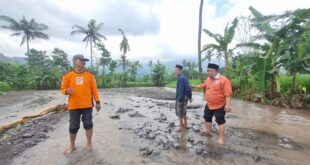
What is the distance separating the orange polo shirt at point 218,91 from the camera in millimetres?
5215

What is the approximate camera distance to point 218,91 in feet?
17.5

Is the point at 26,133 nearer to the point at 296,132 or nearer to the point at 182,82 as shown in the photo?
the point at 182,82

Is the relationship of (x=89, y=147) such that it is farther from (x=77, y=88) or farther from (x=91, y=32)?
(x=91, y=32)

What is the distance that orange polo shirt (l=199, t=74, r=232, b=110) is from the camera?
17.1 ft

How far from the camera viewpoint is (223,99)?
17.5 feet

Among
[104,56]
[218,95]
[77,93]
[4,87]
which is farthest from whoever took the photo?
[104,56]

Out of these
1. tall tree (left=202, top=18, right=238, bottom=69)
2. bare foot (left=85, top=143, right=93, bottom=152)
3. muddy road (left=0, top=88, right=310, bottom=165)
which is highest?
tall tree (left=202, top=18, right=238, bottom=69)

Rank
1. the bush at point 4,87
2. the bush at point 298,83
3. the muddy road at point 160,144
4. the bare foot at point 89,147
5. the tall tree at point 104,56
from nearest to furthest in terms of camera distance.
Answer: the muddy road at point 160,144
the bare foot at point 89,147
the bush at point 298,83
the bush at point 4,87
the tall tree at point 104,56

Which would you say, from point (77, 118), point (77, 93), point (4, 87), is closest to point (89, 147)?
point (77, 118)

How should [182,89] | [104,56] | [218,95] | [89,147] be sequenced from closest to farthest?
[89,147], [218,95], [182,89], [104,56]

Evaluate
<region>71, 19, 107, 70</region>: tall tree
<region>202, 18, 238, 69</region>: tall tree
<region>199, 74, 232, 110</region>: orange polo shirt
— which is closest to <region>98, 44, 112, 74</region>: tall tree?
<region>71, 19, 107, 70</region>: tall tree

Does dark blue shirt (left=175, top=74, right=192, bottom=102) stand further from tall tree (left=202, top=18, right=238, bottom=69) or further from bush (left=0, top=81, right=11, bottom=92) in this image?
bush (left=0, top=81, right=11, bottom=92)

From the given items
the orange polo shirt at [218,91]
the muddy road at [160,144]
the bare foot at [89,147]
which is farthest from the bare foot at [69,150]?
the orange polo shirt at [218,91]

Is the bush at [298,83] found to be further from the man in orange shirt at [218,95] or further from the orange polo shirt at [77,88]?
the orange polo shirt at [77,88]
